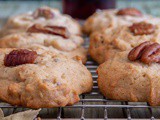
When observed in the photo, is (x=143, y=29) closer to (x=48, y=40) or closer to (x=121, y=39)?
(x=121, y=39)

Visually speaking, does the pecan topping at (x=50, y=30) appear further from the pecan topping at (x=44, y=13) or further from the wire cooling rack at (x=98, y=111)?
the wire cooling rack at (x=98, y=111)

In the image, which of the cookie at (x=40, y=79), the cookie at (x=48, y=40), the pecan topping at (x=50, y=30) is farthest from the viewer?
the pecan topping at (x=50, y=30)

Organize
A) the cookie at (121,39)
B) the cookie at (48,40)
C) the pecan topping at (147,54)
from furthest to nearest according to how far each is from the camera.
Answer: the cookie at (48,40)
the cookie at (121,39)
the pecan topping at (147,54)

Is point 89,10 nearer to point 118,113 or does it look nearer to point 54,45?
point 54,45

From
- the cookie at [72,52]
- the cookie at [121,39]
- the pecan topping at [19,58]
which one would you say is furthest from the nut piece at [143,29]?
the pecan topping at [19,58]

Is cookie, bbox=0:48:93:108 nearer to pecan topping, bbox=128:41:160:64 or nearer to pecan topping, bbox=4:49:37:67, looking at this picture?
pecan topping, bbox=4:49:37:67

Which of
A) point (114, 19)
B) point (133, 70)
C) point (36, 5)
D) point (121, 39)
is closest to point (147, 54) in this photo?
point (133, 70)

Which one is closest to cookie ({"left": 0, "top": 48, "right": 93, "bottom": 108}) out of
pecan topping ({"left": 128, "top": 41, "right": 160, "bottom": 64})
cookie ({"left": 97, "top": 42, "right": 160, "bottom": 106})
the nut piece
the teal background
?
cookie ({"left": 97, "top": 42, "right": 160, "bottom": 106})
